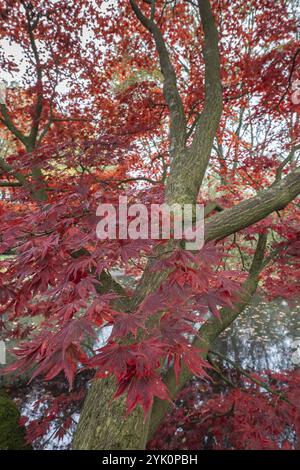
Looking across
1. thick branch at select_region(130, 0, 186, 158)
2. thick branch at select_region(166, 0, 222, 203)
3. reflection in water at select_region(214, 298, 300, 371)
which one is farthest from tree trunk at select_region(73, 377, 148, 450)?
reflection in water at select_region(214, 298, 300, 371)

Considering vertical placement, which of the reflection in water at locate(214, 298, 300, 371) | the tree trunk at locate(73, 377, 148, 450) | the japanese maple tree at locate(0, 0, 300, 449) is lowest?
the reflection in water at locate(214, 298, 300, 371)

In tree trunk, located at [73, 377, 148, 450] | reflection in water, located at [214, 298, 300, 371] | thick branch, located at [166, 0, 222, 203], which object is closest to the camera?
tree trunk, located at [73, 377, 148, 450]

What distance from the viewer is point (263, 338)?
8734 mm

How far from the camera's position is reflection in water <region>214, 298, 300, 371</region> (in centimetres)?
746

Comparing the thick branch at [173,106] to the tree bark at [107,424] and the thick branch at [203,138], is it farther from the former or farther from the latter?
the tree bark at [107,424]

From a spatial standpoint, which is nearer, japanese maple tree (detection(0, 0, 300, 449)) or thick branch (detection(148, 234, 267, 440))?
japanese maple tree (detection(0, 0, 300, 449))

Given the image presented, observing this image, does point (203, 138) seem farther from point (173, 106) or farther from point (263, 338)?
point (263, 338)

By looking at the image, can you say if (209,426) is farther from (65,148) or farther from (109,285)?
(65,148)

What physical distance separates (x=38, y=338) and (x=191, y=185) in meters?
2.11

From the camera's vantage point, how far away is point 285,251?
142 inches

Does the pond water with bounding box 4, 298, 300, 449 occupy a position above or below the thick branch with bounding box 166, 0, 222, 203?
below

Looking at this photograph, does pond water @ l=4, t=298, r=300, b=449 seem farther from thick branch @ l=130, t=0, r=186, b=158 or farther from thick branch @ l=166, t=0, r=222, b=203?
thick branch @ l=130, t=0, r=186, b=158

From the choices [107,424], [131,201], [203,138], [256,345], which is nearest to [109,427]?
[107,424]

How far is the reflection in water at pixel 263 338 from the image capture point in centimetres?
746
